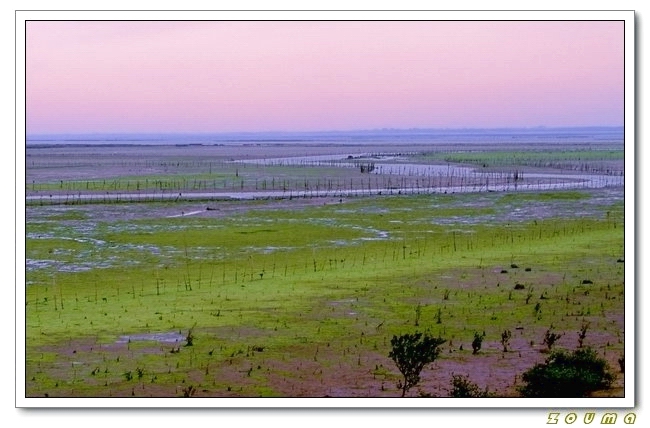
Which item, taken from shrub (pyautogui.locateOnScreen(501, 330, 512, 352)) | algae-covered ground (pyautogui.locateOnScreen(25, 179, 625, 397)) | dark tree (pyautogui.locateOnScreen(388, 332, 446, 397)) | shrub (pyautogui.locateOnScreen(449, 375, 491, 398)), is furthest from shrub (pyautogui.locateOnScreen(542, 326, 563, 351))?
shrub (pyautogui.locateOnScreen(449, 375, 491, 398))

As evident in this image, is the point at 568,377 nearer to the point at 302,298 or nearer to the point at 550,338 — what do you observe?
the point at 550,338

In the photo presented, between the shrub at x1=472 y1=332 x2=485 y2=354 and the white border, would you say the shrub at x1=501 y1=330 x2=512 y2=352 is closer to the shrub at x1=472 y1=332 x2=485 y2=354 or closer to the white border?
the shrub at x1=472 y1=332 x2=485 y2=354

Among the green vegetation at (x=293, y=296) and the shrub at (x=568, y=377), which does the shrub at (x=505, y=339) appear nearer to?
the green vegetation at (x=293, y=296)

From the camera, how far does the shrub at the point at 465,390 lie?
409 inches

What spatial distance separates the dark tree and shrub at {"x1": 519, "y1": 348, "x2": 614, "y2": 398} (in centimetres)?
104

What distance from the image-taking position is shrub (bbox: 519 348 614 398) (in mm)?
10250

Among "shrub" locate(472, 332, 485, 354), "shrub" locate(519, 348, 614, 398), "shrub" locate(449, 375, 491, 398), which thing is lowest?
"shrub" locate(449, 375, 491, 398)

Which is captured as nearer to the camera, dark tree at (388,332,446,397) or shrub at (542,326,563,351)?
dark tree at (388,332,446,397)

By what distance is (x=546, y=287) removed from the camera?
1373 cm

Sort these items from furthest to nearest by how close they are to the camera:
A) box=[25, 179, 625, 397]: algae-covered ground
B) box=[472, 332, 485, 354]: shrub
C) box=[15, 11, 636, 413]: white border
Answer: box=[472, 332, 485, 354]: shrub
box=[25, 179, 625, 397]: algae-covered ground
box=[15, 11, 636, 413]: white border

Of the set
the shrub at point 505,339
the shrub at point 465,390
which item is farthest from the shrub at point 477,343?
the shrub at point 465,390
